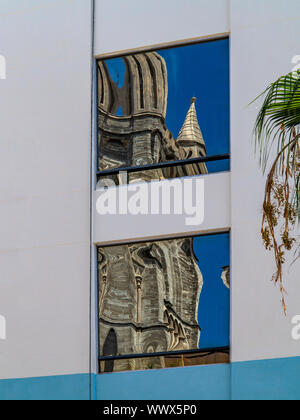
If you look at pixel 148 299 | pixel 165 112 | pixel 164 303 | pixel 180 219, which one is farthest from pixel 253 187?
pixel 148 299

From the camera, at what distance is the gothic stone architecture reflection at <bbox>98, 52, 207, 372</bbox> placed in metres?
15.5

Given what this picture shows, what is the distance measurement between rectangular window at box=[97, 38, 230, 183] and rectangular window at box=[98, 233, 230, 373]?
131 centimetres

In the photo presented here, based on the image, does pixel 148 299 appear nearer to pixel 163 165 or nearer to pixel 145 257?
pixel 145 257

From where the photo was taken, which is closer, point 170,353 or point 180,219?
point 170,353

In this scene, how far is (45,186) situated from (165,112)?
246 cm

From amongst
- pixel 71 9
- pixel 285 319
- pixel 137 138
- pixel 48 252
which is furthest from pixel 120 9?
pixel 285 319

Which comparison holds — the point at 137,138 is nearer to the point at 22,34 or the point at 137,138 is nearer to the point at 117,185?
the point at 117,185

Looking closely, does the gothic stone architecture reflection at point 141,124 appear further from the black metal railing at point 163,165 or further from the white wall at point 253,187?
the white wall at point 253,187

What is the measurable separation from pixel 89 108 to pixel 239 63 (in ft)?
9.17

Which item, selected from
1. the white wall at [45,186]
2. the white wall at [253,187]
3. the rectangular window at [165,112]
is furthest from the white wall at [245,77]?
the white wall at [45,186]

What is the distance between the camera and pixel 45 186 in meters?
16.5

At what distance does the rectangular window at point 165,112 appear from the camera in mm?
16062

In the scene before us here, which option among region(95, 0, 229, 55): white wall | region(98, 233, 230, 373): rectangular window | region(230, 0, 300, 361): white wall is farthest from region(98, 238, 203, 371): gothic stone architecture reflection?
region(95, 0, 229, 55): white wall
